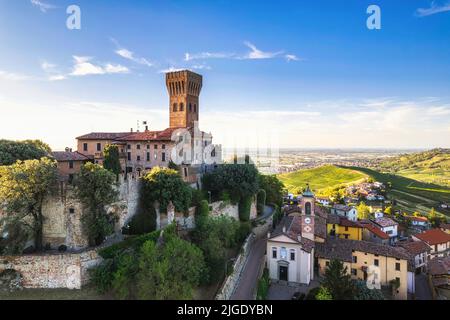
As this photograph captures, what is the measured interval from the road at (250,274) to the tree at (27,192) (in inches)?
745

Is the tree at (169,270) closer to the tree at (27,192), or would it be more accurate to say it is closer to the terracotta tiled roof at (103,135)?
the tree at (27,192)

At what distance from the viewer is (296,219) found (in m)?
47.4

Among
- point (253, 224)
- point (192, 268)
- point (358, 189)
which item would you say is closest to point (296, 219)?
point (253, 224)

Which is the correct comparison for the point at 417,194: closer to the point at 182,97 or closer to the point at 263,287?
the point at 182,97

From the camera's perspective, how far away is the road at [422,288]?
35669mm

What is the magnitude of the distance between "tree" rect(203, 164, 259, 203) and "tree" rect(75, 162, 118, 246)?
60.1 feet

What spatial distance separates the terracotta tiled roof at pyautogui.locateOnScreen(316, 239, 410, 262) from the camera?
3634 cm

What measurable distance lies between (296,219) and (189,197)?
63.9ft

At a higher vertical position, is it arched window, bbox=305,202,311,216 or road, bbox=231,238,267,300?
arched window, bbox=305,202,311,216

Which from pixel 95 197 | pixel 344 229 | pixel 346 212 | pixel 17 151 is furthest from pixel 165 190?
pixel 346 212

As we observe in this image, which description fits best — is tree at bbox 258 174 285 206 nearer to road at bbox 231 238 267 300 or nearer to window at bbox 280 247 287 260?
road at bbox 231 238 267 300

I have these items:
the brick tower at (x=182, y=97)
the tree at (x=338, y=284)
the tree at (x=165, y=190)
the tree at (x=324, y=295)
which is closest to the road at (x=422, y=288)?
the tree at (x=338, y=284)

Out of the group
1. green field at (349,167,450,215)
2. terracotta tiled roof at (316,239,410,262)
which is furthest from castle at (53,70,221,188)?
green field at (349,167,450,215)
